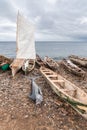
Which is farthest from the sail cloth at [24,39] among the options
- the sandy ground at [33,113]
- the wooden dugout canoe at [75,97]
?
the wooden dugout canoe at [75,97]

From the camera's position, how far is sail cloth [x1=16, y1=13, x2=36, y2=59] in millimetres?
14848

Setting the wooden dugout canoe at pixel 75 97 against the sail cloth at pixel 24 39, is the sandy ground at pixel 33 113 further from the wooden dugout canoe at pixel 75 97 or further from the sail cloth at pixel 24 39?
the sail cloth at pixel 24 39

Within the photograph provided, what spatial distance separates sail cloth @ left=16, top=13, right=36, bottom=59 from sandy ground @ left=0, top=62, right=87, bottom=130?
4104 mm

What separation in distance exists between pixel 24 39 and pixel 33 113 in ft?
29.1

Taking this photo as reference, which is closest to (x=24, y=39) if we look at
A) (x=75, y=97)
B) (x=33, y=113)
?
(x=75, y=97)

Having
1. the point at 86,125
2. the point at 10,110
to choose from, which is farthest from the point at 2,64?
the point at 86,125

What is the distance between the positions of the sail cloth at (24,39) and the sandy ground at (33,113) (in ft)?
13.5

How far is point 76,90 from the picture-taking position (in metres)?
8.95

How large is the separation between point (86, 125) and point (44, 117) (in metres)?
2.02

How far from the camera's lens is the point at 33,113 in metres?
8.37

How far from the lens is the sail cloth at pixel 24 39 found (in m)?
14.8

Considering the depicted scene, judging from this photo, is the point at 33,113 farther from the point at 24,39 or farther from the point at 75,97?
the point at 24,39

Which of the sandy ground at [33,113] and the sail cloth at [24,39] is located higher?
the sail cloth at [24,39]

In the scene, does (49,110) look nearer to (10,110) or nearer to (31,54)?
(10,110)
